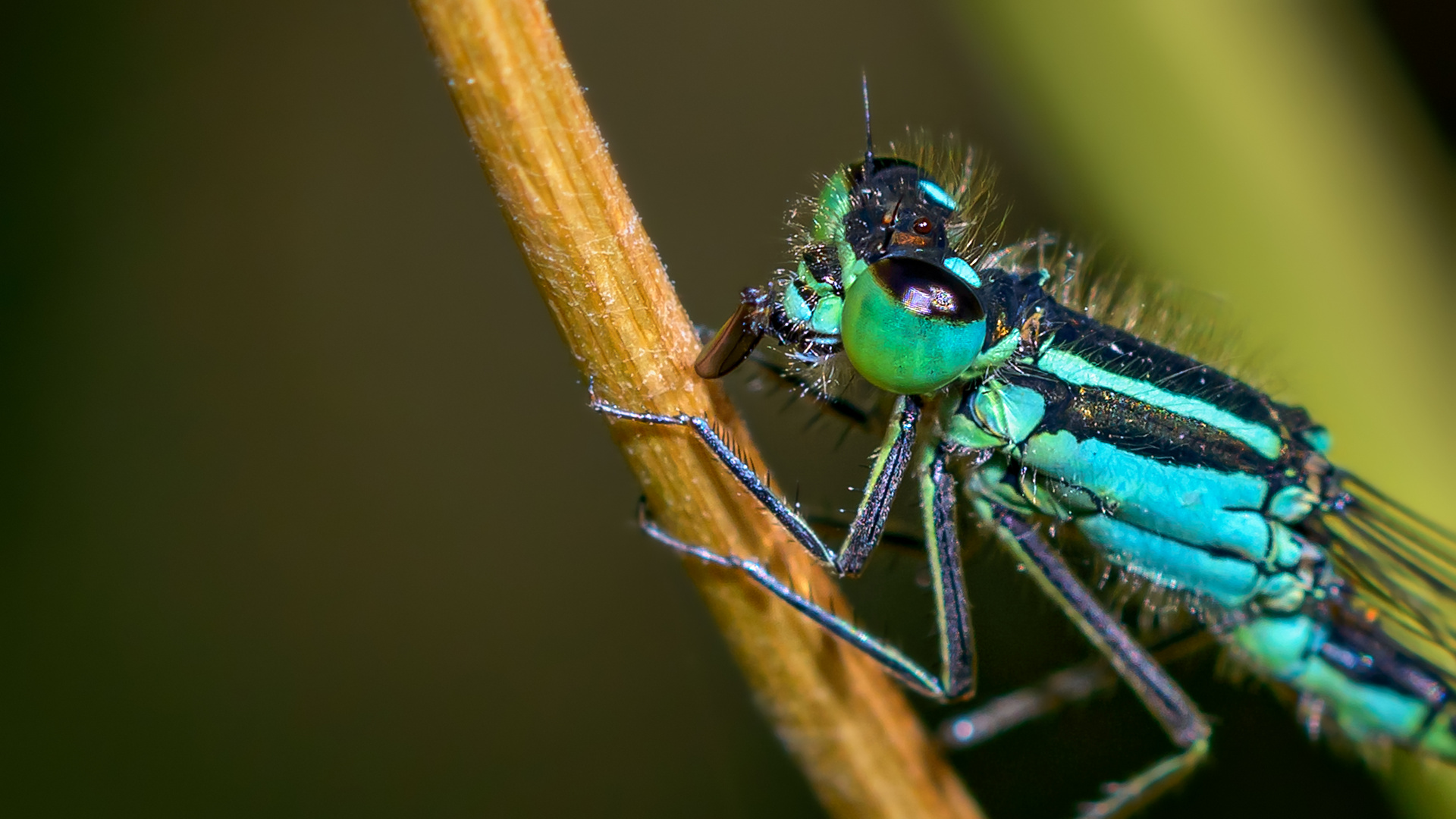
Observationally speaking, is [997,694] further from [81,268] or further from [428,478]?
[81,268]

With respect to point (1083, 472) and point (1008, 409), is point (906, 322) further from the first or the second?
point (1083, 472)

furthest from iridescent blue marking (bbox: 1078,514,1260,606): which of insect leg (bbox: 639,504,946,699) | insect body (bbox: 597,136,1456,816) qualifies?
insect leg (bbox: 639,504,946,699)

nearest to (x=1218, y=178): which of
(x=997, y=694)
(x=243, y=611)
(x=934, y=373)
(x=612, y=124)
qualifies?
(x=934, y=373)

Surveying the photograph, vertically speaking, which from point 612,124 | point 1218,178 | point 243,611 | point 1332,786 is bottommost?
point 1332,786

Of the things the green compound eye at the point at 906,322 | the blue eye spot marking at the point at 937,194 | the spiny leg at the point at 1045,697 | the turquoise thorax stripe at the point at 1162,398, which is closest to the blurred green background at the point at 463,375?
the spiny leg at the point at 1045,697

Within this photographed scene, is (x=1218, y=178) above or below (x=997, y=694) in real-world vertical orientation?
above

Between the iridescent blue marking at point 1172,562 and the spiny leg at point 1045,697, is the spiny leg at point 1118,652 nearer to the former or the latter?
the iridescent blue marking at point 1172,562

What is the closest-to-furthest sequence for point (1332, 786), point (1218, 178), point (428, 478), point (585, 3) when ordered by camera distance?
point (1218, 178) → point (1332, 786) → point (428, 478) → point (585, 3)

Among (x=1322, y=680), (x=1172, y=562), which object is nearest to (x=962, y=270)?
(x=1172, y=562)
